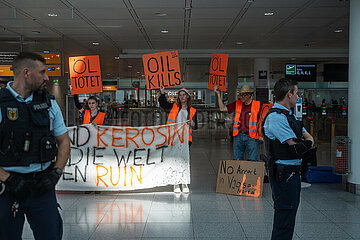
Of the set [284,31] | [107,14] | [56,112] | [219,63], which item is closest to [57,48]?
[107,14]

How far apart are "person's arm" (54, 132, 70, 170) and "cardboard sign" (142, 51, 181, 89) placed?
468 centimetres

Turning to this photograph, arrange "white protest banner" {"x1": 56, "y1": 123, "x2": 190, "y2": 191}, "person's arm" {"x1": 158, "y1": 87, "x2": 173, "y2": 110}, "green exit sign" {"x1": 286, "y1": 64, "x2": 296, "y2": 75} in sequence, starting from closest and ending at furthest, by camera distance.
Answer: "white protest banner" {"x1": 56, "y1": 123, "x2": 190, "y2": 191} < "person's arm" {"x1": 158, "y1": 87, "x2": 173, "y2": 110} < "green exit sign" {"x1": 286, "y1": 64, "x2": 296, "y2": 75}

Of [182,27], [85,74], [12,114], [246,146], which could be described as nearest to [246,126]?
[246,146]

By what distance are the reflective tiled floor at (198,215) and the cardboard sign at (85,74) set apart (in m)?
2.29

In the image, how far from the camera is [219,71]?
816 cm

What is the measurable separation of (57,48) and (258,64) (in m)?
8.10

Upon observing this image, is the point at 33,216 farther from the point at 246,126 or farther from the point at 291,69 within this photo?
the point at 291,69

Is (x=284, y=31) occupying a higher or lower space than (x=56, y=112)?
higher

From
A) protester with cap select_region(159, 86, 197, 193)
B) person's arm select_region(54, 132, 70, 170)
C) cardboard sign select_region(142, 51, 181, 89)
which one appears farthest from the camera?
cardboard sign select_region(142, 51, 181, 89)

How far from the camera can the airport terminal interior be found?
16.3 ft

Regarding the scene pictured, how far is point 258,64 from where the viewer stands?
1620cm

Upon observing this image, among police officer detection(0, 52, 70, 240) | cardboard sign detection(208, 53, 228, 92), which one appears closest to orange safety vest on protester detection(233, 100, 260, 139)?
cardboard sign detection(208, 53, 228, 92)

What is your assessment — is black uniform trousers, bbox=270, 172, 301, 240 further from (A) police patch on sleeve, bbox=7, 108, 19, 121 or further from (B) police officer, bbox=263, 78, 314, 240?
(A) police patch on sleeve, bbox=7, 108, 19, 121

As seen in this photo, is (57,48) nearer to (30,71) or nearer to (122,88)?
(30,71)
